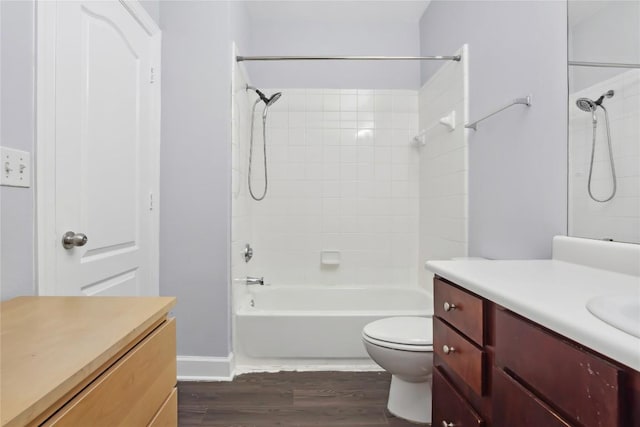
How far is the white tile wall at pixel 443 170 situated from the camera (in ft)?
7.24

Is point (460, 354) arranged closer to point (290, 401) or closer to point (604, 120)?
point (604, 120)

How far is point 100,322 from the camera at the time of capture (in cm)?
79

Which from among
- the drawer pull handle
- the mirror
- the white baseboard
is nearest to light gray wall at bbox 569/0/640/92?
the mirror

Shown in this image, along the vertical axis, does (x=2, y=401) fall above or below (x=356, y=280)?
above

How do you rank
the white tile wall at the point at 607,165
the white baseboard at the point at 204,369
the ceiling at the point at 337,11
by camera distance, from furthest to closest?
the ceiling at the point at 337,11, the white baseboard at the point at 204,369, the white tile wall at the point at 607,165

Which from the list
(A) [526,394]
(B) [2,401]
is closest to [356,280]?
(A) [526,394]

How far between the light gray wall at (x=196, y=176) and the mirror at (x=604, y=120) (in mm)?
1703

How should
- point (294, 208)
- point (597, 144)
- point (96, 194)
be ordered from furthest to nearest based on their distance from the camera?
point (294, 208)
point (96, 194)
point (597, 144)

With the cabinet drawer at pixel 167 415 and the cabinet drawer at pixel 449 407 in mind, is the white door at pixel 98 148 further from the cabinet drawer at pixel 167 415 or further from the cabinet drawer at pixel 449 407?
the cabinet drawer at pixel 449 407

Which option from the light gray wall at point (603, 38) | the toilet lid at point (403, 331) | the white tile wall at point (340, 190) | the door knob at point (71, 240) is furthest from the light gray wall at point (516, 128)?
the door knob at point (71, 240)

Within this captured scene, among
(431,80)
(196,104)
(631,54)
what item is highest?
(431,80)

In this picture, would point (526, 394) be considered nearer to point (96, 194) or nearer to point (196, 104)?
point (96, 194)

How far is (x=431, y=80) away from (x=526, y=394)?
2454 mm

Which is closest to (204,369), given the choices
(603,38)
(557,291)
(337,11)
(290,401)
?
(290,401)
